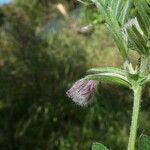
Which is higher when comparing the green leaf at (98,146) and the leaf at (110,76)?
the leaf at (110,76)

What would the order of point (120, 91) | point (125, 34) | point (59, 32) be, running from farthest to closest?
point (59, 32)
point (120, 91)
point (125, 34)

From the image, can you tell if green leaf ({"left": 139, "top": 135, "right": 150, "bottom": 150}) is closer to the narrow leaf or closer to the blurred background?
the narrow leaf

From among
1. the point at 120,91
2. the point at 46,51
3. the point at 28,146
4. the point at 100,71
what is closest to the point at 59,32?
the point at 46,51

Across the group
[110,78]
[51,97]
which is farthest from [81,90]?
[51,97]

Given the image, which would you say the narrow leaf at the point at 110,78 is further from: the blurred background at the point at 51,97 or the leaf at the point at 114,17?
the blurred background at the point at 51,97

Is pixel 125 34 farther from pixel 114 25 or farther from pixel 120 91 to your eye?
pixel 120 91

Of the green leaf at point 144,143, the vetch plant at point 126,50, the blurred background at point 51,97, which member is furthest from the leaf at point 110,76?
the blurred background at point 51,97
